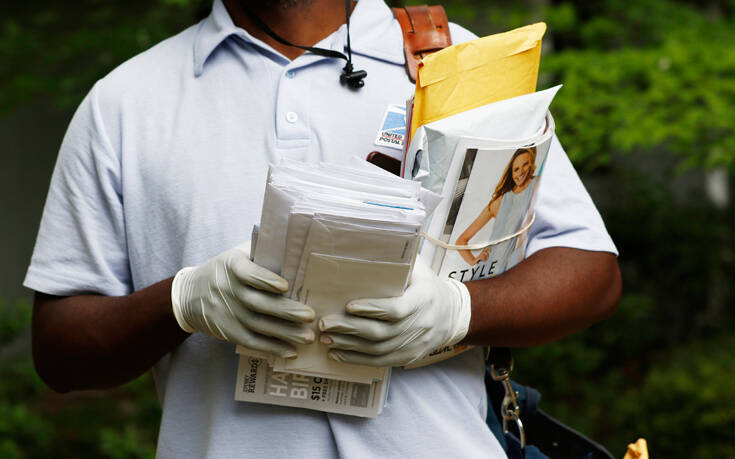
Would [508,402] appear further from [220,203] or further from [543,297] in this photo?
[220,203]

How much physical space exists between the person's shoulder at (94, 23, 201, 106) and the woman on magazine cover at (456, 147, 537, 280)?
2.29 feet

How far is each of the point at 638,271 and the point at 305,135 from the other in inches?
241

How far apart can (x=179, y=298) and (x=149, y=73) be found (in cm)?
52

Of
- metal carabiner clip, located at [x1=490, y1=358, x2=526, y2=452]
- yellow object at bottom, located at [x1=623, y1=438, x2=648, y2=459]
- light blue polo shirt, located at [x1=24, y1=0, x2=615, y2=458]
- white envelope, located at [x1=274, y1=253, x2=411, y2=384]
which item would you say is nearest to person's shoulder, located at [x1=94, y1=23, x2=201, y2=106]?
light blue polo shirt, located at [x1=24, y1=0, x2=615, y2=458]

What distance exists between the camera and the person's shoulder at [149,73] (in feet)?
5.15

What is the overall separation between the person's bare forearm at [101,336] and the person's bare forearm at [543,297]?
1.92 ft

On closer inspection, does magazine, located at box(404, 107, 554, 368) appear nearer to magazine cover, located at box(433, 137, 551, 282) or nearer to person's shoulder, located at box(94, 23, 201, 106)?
magazine cover, located at box(433, 137, 551, 282)

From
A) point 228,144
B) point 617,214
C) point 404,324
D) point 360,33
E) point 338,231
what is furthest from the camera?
point 617,214

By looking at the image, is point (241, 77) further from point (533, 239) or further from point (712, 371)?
point (712, 371)

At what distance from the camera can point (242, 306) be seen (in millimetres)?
1304

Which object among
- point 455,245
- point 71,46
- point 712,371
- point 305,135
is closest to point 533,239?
point 455,245

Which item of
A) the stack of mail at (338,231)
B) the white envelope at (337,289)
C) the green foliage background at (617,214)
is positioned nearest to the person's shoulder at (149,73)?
the stack of mail at (338,231)

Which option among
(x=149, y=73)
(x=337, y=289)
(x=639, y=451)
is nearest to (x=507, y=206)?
(x=337, y=289)

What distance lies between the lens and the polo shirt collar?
160 centimetres
